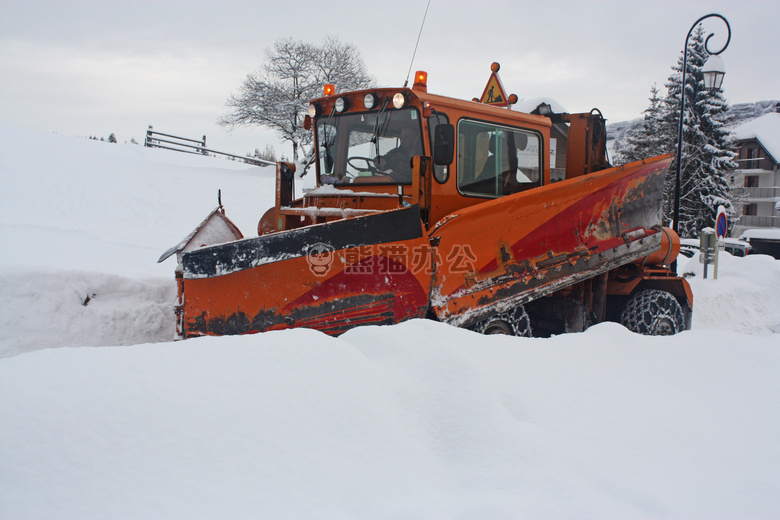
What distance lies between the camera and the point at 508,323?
202 inches

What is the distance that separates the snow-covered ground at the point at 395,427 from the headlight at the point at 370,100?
2486 mm

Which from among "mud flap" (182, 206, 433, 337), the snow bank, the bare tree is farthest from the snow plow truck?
the bare tree

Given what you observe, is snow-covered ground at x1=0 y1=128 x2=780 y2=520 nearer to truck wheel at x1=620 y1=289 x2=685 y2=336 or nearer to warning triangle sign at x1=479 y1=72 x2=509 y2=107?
truck wheel at x1=620 y1=289 x2=685 y2=336

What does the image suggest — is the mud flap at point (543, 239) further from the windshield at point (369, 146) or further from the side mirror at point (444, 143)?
the windshield at point (369, 146)

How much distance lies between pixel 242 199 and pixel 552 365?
1719 centimetres

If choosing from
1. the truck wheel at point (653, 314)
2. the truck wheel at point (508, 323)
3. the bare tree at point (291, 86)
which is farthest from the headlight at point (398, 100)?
the bare tree at point (291, 86)

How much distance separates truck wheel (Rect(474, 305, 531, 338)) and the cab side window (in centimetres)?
120

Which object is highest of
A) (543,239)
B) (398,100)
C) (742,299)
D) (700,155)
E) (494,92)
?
A: (700,155)

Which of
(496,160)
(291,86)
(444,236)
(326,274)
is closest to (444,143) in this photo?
(444,236)

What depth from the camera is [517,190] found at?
18.8 ft

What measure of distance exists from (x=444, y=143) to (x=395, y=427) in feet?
9.31

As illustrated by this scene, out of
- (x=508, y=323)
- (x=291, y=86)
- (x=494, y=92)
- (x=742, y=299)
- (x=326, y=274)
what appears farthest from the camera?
(x=291, y=86)

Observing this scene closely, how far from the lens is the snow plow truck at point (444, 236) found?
428cm

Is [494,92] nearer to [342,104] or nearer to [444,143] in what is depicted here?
[342,104]
